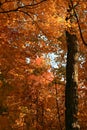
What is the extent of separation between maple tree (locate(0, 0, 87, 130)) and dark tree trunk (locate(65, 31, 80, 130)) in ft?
0.09

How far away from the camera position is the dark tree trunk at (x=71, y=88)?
920cm

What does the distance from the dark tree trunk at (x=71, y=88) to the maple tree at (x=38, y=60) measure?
29 mm

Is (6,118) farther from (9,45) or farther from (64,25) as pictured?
(64,25)

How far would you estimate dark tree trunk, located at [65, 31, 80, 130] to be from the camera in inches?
362

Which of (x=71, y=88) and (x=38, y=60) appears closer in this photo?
(x=71, y=88)

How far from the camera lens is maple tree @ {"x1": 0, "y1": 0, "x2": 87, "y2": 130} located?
28.2ft

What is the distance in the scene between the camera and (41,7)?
8289 mm

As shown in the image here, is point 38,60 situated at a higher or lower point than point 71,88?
higher

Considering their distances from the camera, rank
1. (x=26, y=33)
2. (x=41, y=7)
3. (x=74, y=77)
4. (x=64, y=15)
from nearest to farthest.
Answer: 1. (x=41, y=7)
2. (x=64, y=15)
3. (x=74, y=77)
4. (x=26, y=33)

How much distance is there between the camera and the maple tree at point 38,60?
8.59 meters

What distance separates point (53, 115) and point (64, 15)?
14476mm

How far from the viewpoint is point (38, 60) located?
19000 millimetres

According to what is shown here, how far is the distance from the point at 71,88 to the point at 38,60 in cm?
964

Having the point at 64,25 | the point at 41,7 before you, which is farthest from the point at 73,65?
the point at 41,7
